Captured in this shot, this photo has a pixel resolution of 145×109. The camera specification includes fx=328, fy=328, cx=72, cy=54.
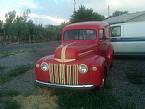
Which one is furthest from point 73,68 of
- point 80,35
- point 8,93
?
point 80,35

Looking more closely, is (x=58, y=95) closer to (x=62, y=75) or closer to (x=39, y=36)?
(x=62, y=75)

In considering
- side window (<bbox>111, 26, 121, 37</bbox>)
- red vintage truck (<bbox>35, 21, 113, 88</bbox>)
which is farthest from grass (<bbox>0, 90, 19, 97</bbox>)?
side window (<bbox>111, 26, 121, 37</bbox>)

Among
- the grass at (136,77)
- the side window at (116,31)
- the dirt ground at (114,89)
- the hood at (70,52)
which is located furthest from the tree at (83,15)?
the hood at (70,52)

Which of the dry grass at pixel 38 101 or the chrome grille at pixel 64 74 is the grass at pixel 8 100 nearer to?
the dry grass at pixel 38 101

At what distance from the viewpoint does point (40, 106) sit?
28.8 feet

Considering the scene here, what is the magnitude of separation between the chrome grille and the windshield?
2.49 metres

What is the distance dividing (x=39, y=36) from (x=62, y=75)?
2162 inches

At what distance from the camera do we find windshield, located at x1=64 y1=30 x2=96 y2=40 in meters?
11.7

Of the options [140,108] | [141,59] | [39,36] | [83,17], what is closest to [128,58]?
[141,59]

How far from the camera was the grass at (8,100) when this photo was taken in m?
8.75

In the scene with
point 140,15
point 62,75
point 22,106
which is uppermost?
point 140,15

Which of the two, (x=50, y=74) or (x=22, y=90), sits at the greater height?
(x=50, y=74)

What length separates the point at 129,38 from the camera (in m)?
17.7

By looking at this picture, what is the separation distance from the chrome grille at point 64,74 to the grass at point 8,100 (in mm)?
1301
